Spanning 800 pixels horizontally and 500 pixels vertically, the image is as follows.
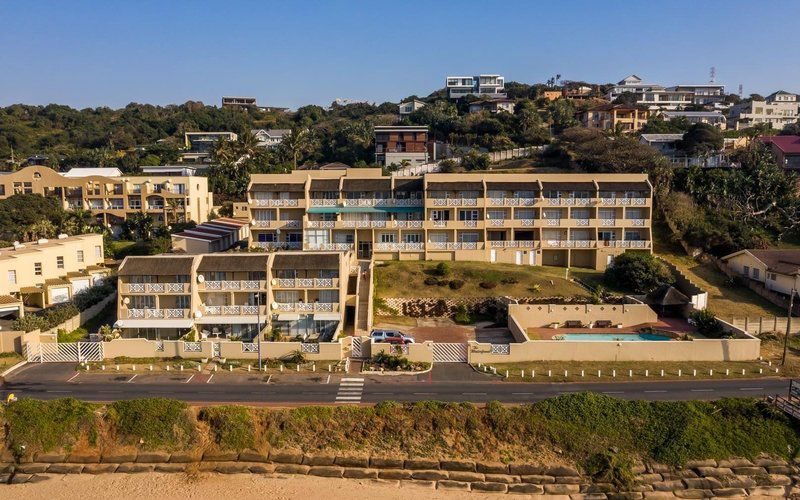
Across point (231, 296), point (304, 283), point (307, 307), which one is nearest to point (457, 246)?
point (304, 283)

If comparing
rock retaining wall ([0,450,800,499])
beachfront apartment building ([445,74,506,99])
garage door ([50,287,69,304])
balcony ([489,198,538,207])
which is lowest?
rock retaining wall ([0,450,800,499])

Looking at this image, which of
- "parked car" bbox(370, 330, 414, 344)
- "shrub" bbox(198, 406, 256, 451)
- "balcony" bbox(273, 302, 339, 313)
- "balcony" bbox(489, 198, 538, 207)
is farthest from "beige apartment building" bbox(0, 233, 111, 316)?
"balcony" bbox(489, 198, 538, 207)

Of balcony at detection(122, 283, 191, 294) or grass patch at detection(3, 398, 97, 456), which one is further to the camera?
balcony at detection(122, 283, 191, 294)

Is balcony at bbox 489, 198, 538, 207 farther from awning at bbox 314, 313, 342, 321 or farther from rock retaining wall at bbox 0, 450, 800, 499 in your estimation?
rock retaining wall at bbox 0, 450, 800, 499

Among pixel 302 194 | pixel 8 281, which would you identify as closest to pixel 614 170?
pixel 302 194

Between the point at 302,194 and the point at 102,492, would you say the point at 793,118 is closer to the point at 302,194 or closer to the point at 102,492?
the point at 302,194

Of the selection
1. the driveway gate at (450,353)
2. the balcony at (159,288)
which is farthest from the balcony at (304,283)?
the driveway gate at (450,353)
